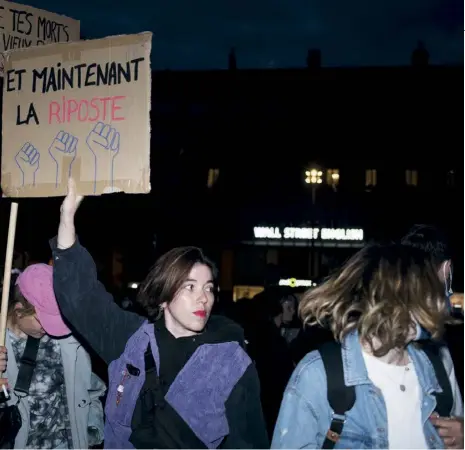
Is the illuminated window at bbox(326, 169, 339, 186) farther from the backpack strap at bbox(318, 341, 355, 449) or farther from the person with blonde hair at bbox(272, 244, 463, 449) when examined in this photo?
the backpack strap at bbox(318, 341, 355, 449)

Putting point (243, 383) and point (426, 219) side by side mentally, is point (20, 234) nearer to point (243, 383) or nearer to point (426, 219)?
point (426, 219)

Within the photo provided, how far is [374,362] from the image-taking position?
247 centimetres

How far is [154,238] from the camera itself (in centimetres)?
2628

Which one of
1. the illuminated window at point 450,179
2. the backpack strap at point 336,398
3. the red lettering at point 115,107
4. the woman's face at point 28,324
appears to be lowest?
the backpack strap at point 336,398

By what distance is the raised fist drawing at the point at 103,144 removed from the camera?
3.26 m

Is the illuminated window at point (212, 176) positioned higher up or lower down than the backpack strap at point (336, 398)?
higher up

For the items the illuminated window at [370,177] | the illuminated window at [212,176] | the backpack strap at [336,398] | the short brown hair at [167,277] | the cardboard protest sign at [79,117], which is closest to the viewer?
the backpack strap at [336,398]

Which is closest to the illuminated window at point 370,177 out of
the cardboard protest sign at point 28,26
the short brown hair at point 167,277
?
the cardboard protest sign at point 28,26

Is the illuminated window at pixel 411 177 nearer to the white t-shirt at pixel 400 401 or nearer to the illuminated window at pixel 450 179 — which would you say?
the illuminated window at pixel 450 179

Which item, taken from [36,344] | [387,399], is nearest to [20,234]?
[36,344]

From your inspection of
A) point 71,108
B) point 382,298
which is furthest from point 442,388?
point 71,108

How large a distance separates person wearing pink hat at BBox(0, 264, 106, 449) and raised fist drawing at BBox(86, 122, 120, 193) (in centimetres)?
74

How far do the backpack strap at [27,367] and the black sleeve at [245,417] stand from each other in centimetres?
126

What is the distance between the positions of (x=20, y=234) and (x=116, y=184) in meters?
19.3
